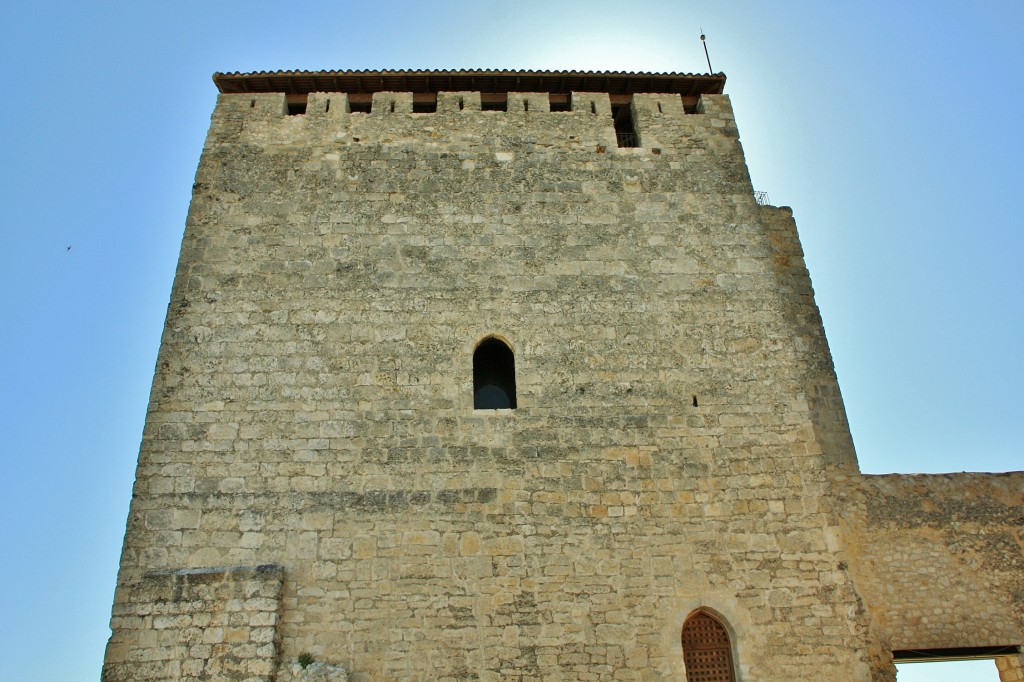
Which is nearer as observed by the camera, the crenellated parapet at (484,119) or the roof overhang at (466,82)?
the crenellated parapet at (484,119)

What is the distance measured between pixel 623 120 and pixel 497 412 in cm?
476

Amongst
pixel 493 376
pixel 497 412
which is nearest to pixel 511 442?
pixel 497 412

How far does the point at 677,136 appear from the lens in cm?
910

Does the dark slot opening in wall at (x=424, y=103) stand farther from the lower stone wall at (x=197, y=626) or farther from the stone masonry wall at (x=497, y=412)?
the lower stone wall at (x=197, y=626)

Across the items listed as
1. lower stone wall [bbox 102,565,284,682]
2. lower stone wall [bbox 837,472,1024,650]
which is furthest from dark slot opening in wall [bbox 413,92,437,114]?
lower stone wall [bbox 837,472,1024,650]

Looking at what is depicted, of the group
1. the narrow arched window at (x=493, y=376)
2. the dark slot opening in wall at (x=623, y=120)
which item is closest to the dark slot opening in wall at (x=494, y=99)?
the dark slot opening in wall at (x=623, y=120)

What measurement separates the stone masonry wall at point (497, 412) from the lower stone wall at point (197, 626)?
113 millimetres

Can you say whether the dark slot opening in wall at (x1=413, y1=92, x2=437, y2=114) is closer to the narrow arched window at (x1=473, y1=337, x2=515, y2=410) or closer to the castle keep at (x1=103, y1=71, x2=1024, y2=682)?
the castle keep at (x1=103, y1=71, x2=1024, y2=682)

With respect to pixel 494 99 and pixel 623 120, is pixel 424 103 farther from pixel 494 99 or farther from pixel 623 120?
pixel 623 120

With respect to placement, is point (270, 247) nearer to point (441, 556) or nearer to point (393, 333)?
point (393, 333)

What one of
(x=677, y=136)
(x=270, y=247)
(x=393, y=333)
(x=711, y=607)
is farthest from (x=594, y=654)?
(x=677, y=136)

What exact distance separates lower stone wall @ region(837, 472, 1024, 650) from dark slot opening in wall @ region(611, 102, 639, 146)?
4967mm

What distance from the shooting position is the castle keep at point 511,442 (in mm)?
6266

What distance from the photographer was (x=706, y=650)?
6418 millimetres
